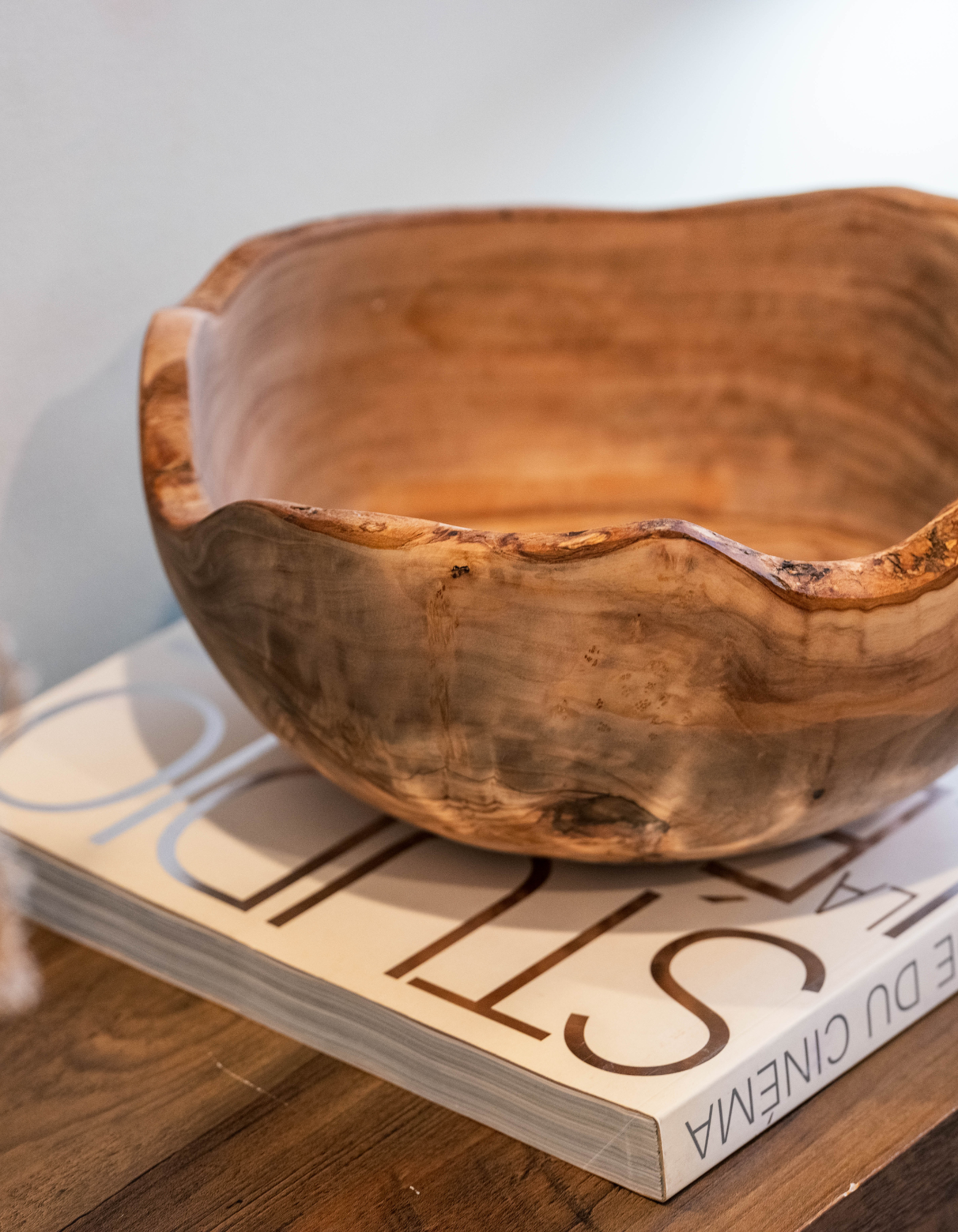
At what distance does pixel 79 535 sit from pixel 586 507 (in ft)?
0.97

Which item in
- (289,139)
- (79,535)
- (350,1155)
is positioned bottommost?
(350,1155)

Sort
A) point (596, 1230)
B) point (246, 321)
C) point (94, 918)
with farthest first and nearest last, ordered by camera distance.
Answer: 1. point (246, 321)
2. point (94, 918)
3. point (596, 1230)

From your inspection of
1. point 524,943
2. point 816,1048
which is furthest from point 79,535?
point 816,1048

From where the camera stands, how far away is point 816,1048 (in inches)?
17.6

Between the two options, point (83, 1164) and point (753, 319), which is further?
point (753, 319)

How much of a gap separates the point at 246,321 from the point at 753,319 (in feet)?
0.95

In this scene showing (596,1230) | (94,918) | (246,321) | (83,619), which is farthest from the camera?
(83,619)

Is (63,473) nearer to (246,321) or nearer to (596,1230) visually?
(246,321)

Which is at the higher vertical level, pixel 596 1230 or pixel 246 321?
pixel 246 321

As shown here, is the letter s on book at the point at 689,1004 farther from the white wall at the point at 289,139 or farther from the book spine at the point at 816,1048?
the white wall at the point at 289,139

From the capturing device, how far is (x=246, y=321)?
2.17 feet

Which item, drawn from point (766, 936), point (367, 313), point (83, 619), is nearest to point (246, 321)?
point (367, 313)

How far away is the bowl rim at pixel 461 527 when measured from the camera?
0.38 metres

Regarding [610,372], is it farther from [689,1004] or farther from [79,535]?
[689,1004]
